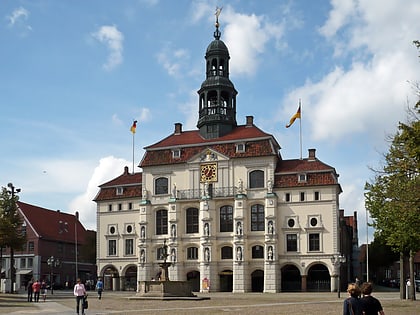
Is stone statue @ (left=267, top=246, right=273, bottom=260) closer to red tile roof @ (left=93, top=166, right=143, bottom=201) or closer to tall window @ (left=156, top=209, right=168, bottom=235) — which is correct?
tall window @ (left=156, top=209, right=168, bottom=235)

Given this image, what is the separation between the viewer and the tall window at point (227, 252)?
232 ft

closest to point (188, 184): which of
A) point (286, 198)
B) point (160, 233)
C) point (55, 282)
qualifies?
point (160, 233)

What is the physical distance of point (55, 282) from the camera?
8669 centimetres

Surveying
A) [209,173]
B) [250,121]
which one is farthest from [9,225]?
[250,121]

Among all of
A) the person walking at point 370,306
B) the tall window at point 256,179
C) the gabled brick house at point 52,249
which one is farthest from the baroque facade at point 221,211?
the person walking at point 370,306

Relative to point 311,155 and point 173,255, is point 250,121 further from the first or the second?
point 173,255

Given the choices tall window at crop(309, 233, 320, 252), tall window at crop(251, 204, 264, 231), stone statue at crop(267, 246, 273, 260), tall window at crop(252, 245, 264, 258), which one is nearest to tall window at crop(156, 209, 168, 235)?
tall window at crop(251, 204, 264, 231)

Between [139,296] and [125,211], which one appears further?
[125,211]

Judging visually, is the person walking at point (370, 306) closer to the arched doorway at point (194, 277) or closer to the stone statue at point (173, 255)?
the stone statue at point (173, 255)

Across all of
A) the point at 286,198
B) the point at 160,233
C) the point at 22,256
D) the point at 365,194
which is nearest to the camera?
the point at 365,194

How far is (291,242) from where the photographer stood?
68.7 meters

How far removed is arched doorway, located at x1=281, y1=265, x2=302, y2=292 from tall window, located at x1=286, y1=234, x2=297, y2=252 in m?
2.14

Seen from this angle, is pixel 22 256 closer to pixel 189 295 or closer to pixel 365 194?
pixel 189 295

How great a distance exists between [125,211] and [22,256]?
18158 mm
